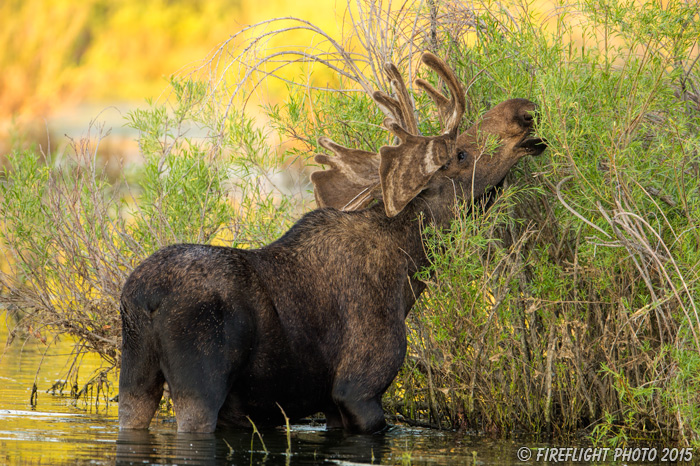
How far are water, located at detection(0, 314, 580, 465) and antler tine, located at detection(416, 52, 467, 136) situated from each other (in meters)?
2.26

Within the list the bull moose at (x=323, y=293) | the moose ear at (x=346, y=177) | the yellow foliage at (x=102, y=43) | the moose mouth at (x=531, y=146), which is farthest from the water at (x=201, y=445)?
the yellow foliage at (x=102, y=43)

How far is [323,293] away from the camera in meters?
6.37

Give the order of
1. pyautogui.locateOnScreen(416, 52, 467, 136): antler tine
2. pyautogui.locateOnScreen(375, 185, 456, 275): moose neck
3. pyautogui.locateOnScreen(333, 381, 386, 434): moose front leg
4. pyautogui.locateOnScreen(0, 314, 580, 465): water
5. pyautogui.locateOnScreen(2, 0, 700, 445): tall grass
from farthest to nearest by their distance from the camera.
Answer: pyautogui.locateOnScreen(375, 185, 456, 275): moose neck
pyautogui.locateOnScreen(416, 52, 467, 136): antler tine
pyautogui.locateOnScreen(333, 381, 386, 434): moose front leg
pyautogui.locateOnScreen(2, 0, 700, 445): tall grass
pyautogui.locateOnScreen(0, 314, 580, 465): water

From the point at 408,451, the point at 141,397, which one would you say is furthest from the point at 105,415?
the point at 408,451

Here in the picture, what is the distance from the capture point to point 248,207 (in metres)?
8.22

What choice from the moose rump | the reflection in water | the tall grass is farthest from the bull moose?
the tall grass

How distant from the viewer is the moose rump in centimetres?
570

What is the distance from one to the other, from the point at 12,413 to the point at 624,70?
16.2ft

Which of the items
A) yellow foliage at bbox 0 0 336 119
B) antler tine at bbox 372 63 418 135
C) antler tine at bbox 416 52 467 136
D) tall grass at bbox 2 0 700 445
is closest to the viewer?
tall grass at bbox 2 0 700 445

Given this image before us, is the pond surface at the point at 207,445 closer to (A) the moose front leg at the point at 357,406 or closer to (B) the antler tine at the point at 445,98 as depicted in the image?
(A) the moose front leg at the point at 357,406

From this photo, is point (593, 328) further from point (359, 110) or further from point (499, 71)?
point (359, 110)

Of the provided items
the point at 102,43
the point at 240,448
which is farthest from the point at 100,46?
the point at 240,448

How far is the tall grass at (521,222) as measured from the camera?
5.93 metres

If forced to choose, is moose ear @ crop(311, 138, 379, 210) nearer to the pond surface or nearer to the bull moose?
the bull moose
